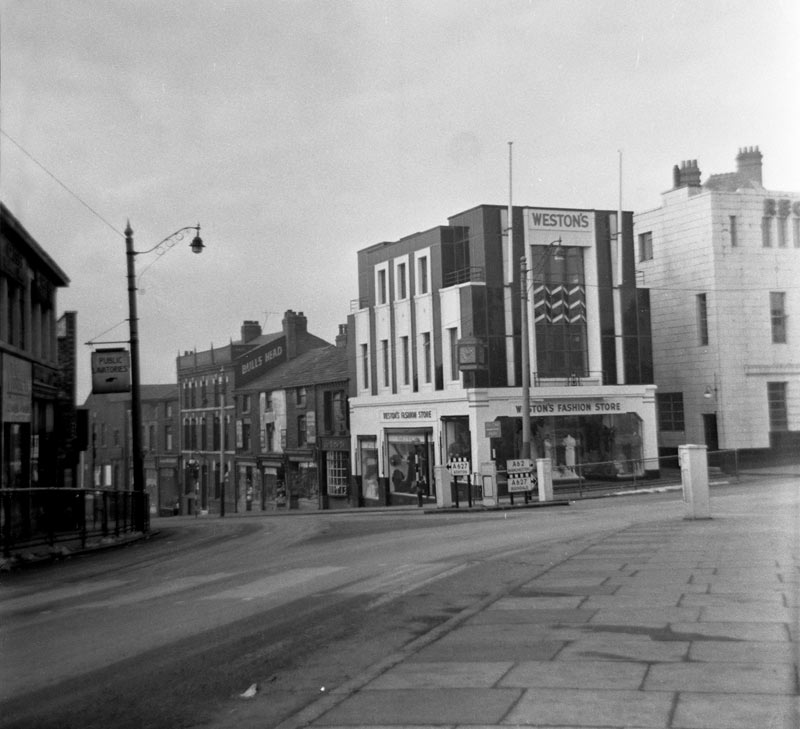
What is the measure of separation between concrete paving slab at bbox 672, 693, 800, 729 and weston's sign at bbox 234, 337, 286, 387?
57875mm

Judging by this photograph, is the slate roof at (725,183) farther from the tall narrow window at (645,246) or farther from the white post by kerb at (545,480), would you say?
the white post by kerb at (545,480)

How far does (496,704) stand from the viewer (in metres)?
5.68

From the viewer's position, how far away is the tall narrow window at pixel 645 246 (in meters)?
45.2

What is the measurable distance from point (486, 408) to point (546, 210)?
28.6 feet

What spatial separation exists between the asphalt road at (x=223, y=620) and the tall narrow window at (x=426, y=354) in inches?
1018

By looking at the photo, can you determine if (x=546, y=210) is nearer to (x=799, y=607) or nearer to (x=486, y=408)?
(x=486, y=408)

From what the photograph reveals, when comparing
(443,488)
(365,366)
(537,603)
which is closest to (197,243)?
(443,488)

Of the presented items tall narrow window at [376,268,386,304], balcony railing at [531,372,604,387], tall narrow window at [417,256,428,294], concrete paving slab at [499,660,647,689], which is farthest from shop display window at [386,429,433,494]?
concrete paving slab at [499,660,647,689]

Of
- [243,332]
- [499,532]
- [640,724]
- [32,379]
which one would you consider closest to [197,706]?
[640,724]

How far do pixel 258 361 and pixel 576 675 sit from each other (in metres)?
57.7

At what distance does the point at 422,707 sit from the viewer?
5738 mm

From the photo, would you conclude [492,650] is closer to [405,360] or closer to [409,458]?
[409,458]

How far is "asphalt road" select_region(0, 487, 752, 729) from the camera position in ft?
21.8

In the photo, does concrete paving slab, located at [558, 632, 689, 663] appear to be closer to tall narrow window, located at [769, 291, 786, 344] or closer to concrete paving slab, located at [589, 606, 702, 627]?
concrete paving slab, located at [589, 606, 702, 627]
